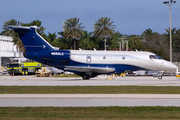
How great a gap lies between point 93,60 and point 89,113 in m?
24.3

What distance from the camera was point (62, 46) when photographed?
9200cm

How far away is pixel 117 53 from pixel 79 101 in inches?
854

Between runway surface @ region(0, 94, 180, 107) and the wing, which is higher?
the wing

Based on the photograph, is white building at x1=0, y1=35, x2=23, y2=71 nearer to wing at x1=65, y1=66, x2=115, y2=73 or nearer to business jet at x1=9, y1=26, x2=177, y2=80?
business jet at x1=9, y1=26, x2=177, y2=80

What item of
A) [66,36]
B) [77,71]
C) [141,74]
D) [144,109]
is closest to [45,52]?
[77,71]

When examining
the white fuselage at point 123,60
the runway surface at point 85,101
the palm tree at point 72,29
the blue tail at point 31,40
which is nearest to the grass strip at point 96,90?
the runway surface at point 85,101

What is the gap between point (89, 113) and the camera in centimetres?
1238

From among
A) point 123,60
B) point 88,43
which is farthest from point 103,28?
point 123,60

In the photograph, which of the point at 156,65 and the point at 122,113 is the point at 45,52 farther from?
the point at 122,113

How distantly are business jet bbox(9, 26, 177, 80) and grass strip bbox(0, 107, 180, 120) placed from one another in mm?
22656

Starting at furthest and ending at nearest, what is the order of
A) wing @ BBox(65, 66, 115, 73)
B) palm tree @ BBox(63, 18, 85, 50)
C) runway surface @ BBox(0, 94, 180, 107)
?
palm tree @ BBox(63, 18, 85, 50)
wing @ BBox(65, 66, 115, 73)
runway surface @ BBox(0, 94, 180, 107)

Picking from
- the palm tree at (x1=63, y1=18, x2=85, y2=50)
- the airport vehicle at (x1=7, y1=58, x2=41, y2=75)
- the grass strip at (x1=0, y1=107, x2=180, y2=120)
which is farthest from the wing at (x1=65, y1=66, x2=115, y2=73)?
the palm tree at (x1=63, y1=18, x2=85, y2=50)

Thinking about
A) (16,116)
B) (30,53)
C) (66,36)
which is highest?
(66,36)

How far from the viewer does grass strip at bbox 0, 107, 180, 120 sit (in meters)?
11.5
